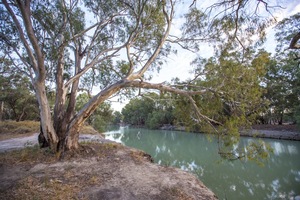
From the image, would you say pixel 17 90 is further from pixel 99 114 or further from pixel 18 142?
pixel 99 114

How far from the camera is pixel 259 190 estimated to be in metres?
5.02

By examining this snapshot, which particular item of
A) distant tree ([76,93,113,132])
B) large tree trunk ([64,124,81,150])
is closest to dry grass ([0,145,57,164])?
large tree trunk ([64,124,81,150])

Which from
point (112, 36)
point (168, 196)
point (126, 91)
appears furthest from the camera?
point (126, 91)

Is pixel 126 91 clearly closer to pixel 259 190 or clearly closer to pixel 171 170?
pixel 171 170

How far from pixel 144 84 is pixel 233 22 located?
221 centimetres

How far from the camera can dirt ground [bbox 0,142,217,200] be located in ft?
8.04

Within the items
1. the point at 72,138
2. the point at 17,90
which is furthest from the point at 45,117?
the point at 17,90

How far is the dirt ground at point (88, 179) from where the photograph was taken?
245 cm

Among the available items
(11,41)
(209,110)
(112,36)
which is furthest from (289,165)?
(11,41)

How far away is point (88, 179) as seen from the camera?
9.73 ft

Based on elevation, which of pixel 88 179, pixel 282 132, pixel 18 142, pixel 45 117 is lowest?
pixel 88 179

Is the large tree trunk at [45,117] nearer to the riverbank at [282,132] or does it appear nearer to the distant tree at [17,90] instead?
the distant tree at [17,90]

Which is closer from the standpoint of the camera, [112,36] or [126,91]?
[112,36]

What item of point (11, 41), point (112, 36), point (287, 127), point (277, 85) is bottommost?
point (287, 127)
